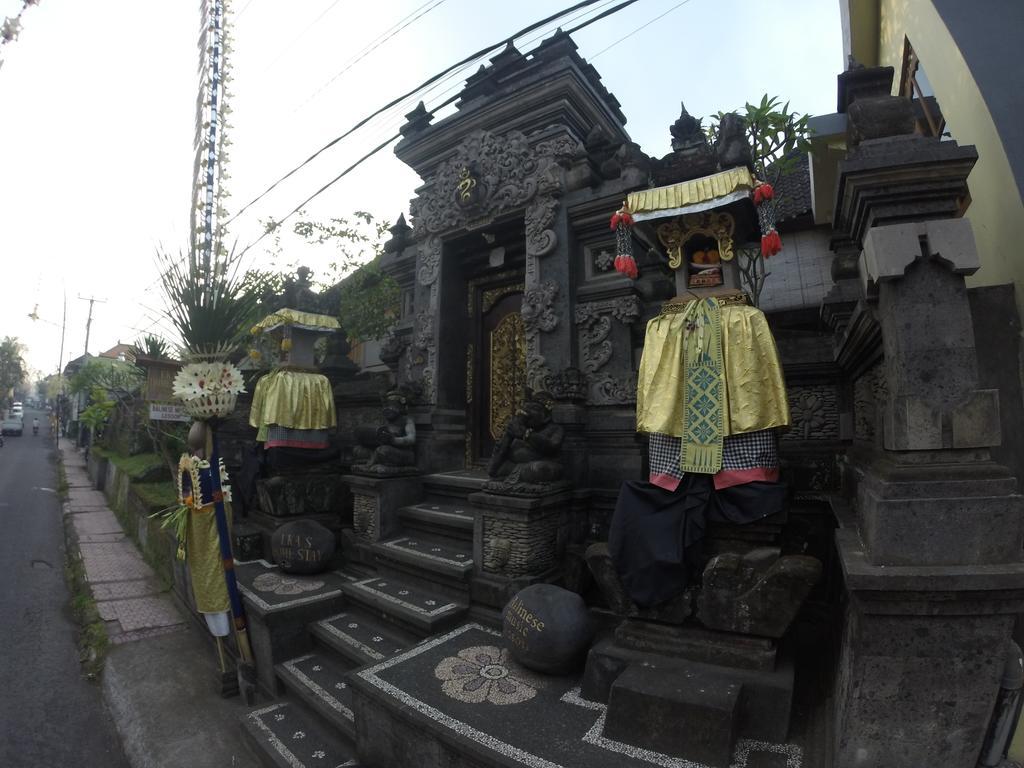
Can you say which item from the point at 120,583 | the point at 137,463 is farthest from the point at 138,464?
the point at 120,583

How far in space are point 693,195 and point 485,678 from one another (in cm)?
358

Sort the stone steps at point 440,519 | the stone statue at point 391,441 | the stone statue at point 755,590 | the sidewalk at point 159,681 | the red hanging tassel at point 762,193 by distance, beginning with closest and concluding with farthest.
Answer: the stone statue at point 755,590 < the red hanging tassel at point 762,193 < the sidewalk at point 159,681 < the stone steps at point 440,519 < the stone statue at point 391,441

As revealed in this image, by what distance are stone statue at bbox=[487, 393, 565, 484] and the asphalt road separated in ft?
11.5

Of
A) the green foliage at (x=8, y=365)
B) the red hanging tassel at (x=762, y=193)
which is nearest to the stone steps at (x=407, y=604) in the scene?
the red hanging tassel at (x=762, y=193)

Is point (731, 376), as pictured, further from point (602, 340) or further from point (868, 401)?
point (602, 340)

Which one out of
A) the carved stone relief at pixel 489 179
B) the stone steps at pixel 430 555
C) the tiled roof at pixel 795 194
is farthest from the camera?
the tiled roof at pixel 795 194

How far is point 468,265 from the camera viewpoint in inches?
293

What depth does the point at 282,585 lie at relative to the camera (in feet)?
16.9

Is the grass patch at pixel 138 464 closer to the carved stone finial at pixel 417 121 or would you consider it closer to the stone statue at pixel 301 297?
the stone statue at pixel 301 297

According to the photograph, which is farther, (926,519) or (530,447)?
(530,447)

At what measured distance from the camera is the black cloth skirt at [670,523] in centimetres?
331

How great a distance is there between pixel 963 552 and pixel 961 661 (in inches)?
17.9

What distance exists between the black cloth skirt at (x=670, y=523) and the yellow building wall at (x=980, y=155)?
1834 mm

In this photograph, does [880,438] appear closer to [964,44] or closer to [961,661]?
[961,661]
